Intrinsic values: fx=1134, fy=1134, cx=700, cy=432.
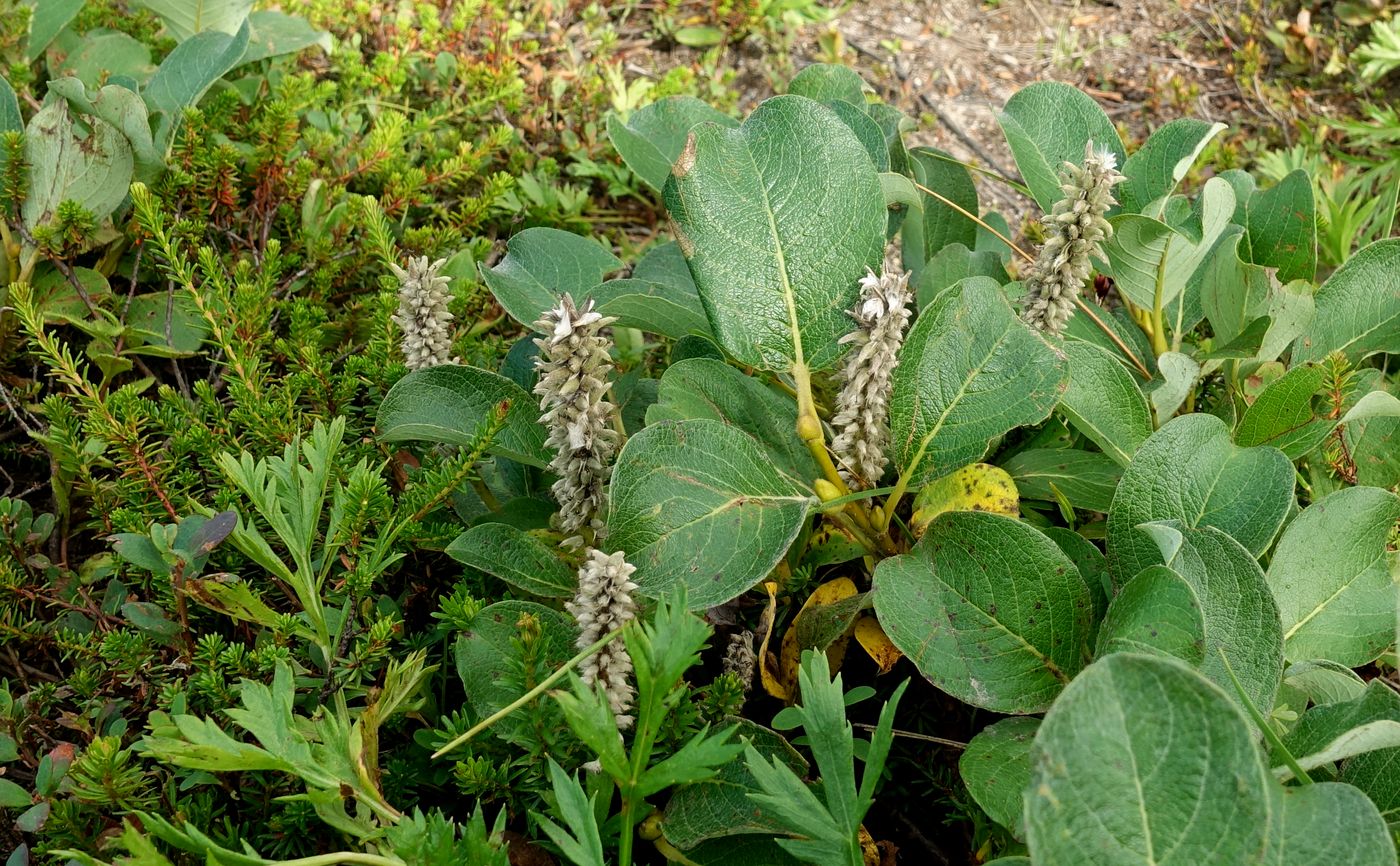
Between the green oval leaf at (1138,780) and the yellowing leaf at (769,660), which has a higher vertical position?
the green oval leaf at (1138,780)

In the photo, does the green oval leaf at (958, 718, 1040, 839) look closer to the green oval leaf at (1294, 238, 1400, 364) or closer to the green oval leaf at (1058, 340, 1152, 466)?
the green oval leaf at (1058, 340, 1152, 466)

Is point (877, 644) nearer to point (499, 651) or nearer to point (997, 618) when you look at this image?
point (997, 618)

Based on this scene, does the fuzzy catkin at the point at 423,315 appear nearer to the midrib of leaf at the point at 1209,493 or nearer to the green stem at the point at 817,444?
the green stem at the point at 817,444

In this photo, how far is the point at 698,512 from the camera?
4.27 feet

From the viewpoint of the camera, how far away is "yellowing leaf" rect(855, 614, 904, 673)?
1.44 meters

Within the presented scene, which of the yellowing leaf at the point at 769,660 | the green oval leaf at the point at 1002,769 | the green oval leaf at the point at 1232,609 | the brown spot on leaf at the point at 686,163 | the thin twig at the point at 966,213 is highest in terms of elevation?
the brown spot on leaf at the point at 686,163

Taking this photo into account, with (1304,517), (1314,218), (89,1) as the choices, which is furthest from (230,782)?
(89,1)

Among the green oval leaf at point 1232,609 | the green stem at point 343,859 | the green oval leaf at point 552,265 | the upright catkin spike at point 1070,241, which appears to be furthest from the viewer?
the green oval leaf at point 552,265

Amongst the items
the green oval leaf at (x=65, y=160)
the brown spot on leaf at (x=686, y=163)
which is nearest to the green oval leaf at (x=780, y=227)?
the brown spot on leaf at (x=686, y=163)

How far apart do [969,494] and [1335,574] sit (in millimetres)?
430

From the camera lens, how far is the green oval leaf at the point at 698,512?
49.8 inches

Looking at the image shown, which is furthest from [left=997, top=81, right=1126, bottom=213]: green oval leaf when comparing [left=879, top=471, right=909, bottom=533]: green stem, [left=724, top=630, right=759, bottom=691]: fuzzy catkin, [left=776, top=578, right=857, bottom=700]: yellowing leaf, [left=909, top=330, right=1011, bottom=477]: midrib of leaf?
[left=724, top=630, right=759, bottom=691]: fuzzy catkin

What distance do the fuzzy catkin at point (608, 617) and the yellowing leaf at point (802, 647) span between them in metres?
0.33

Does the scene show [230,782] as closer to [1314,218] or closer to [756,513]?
[756,513]
